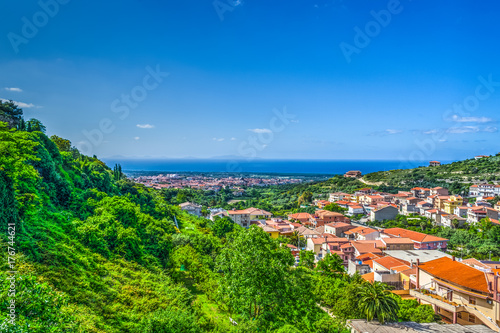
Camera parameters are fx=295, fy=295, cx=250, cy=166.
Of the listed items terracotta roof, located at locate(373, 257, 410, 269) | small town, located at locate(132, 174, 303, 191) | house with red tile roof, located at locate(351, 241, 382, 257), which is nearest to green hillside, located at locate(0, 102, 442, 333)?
terracotta roof, located at locate(373, 257, 410, 269)

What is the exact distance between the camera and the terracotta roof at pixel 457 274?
16094 millimetres

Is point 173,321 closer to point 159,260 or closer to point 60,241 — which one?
point 60,241

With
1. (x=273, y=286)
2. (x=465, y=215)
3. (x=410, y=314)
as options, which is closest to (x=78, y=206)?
(x=273, y=286)

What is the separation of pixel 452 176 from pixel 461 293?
222 feet

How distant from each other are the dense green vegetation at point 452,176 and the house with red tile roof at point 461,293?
171 feet

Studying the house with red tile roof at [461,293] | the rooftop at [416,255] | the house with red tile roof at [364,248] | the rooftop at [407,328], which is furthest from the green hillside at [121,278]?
the house with red tile roof at [364,248]

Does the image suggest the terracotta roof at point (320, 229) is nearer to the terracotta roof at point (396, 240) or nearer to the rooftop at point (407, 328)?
the terracotta roof at point (396, 240)

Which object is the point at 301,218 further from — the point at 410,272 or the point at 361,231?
the point at 410,272

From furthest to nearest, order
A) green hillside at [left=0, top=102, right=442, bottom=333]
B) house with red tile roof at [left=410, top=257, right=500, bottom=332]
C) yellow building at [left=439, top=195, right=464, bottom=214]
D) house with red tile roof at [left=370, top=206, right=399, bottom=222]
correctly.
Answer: yellow building at [left=439, top=195, right=464, bottom=214] < house with red tile roof at [left=370, top=206, right=399, bottom=222] < house with red tile roof at [left=410, top=257, right=500, bottom=332] < green hillside at [left=0, top=102, right=442, bottom=333]

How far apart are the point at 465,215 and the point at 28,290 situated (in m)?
54.5

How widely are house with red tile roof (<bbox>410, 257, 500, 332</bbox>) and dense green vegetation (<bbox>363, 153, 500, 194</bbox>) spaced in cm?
5201

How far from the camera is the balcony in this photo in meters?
15.8

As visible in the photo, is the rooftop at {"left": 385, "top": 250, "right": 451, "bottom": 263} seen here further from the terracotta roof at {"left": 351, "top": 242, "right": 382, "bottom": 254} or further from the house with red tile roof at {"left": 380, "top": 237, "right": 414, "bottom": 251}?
the house with red tile roof at {"left": 380, "top": 237, "right": 414, "bottom": 251}

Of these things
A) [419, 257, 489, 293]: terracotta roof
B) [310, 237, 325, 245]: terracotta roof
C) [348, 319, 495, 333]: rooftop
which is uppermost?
[419, 257, 489, 293]: terracotta roof
